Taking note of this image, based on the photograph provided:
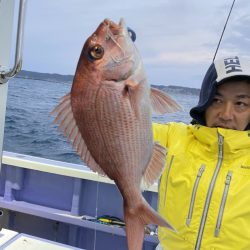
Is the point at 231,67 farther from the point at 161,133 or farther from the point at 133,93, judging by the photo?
the point at 133,93

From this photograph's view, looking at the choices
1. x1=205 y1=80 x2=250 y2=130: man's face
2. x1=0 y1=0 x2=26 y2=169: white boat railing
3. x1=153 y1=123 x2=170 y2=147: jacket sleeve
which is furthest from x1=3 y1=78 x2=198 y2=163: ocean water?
x1=205 y1=80 x2=250 y2=130: man's face

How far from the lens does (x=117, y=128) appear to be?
46.5 inches

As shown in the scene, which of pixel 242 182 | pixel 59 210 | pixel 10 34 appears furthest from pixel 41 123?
pixel 242 182

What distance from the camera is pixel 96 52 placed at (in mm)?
1145

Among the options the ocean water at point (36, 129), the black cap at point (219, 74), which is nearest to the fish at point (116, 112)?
the black cap at point (219, 74)

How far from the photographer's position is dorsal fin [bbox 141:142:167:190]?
1212 millimetres

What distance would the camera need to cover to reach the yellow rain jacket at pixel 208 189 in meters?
1.78

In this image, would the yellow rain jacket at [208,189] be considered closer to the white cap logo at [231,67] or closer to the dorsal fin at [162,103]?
the white cap logo at [231,67]

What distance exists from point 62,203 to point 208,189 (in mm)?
2147

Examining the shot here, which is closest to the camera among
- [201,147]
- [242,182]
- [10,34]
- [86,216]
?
[242,182]

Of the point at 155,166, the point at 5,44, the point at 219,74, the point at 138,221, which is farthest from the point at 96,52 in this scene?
the point at 5,44

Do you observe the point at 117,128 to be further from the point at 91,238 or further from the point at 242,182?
the point at 91,238

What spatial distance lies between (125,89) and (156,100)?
11 cm

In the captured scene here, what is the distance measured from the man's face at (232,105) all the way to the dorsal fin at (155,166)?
2.30 feet
